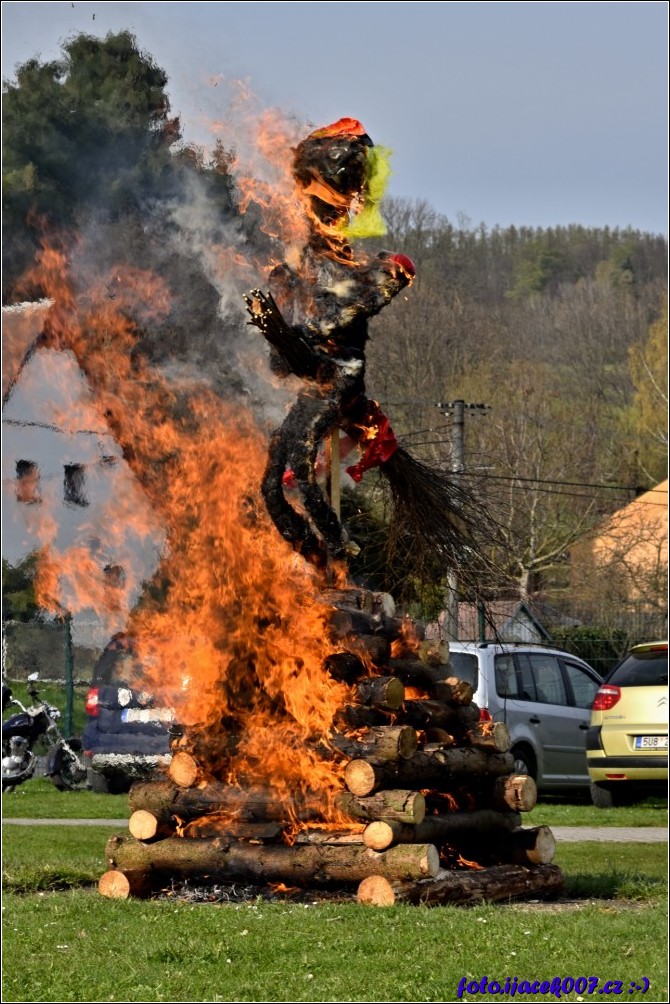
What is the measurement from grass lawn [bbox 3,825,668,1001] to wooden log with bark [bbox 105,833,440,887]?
377 millimetres

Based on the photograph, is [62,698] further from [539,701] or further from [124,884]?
[124,884]

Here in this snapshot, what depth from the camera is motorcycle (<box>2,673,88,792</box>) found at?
19984mm

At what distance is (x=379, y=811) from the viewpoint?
31.0ft

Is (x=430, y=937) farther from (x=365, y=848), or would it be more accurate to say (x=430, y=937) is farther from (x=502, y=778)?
(x=502, y=778)

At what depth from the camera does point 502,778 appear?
35.7 feet

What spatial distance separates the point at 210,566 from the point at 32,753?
1091 centimetres

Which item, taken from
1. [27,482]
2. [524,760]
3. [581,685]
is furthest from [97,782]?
[27,482]

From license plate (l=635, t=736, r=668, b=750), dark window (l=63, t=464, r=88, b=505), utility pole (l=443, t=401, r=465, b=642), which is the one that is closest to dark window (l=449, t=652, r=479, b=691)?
license plate (l=635, t=736, r=668, b=750)

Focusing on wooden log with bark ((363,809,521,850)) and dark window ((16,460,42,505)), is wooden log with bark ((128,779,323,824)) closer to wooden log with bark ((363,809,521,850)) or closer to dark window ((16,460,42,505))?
wooden log with bark ((363,809,521,850))

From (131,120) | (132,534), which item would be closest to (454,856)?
(132,534)

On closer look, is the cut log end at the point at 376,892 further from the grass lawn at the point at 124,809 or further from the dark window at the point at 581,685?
the dark window at the point at 581,685

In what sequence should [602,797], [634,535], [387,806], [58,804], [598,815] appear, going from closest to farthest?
1. [387,806]
2. [598,815]
3. [58,804]
4. [602,797]
5. [634,535]

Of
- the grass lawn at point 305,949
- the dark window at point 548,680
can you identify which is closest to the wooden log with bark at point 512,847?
the grass lawn at point 305,949

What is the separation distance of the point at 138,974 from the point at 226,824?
269 centimetres
